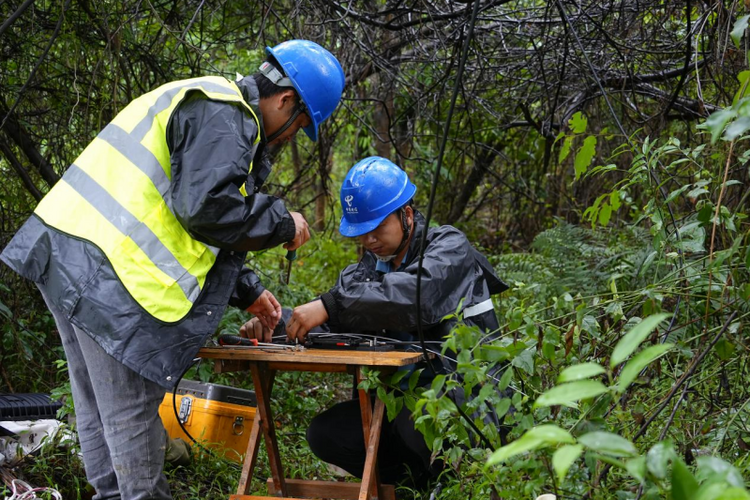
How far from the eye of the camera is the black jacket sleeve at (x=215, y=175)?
2449 mm

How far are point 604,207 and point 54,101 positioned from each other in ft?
11.3

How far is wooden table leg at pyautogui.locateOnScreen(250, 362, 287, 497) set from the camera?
2.93 meters

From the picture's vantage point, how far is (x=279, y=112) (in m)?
2.90

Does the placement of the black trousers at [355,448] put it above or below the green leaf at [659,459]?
below

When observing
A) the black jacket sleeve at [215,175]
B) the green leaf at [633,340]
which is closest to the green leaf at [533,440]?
the green leaf at [633,340]

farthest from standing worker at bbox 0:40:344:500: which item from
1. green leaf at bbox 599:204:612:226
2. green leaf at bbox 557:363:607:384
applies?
green leaf at bbox 557:363:607:384

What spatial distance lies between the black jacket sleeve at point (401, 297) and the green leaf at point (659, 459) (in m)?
1.82

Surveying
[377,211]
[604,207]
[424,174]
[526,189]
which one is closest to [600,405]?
[604,207]

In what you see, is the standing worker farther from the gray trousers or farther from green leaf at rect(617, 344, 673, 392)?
green leaf at rect(617, 344, 673, 392)

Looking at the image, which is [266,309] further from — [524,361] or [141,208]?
[524,361]

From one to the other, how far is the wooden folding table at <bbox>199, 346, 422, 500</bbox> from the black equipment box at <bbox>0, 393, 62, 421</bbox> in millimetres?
1142

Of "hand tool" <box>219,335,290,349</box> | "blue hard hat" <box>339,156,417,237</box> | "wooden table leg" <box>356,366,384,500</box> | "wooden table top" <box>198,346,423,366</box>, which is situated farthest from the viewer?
"blue hard hat" <box>339,156,417,237</box>

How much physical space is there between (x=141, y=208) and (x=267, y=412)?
1.02m

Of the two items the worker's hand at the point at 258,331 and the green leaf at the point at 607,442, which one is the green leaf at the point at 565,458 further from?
the worker's hand at the point at 258,331
